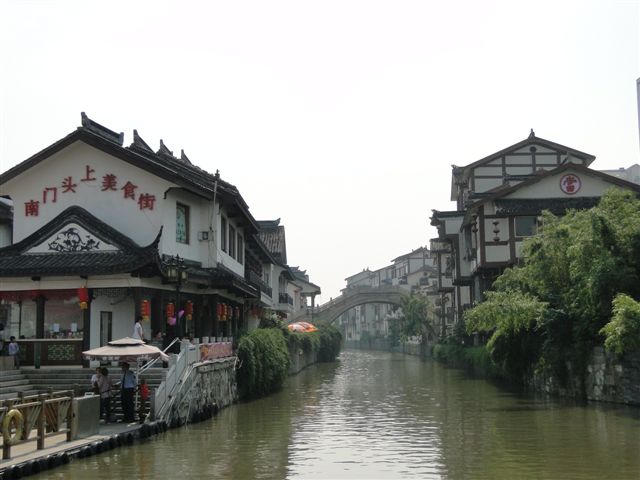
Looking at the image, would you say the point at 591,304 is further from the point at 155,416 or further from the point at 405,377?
the point at 405,377

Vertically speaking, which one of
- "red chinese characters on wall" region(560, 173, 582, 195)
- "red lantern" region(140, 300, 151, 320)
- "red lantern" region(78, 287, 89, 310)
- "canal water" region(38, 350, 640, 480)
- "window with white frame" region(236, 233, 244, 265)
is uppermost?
"red chinese characters on wall" region(560, 173, 582, 195)

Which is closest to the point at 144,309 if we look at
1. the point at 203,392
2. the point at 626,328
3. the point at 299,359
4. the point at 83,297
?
the point at 83,297

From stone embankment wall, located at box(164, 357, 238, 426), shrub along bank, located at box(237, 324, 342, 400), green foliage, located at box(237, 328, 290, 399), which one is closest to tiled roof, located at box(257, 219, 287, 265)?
shrub along bank, located at box(237, 324, 342, 400)

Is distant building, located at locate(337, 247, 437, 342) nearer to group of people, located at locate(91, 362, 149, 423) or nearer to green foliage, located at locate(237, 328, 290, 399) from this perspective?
green foliage, located at locate(237, 328, 290, 399)

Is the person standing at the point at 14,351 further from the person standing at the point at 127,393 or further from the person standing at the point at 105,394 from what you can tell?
the person standing at the point at 127,393

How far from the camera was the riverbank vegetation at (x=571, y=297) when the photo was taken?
24203 millimetres

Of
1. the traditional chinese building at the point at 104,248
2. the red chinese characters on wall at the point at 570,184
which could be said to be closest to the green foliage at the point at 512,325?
the traditional chinese building at the point at 104,248

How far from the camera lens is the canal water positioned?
563 inches

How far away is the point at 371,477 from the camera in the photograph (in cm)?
1388

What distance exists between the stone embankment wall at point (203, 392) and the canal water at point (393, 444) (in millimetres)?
469

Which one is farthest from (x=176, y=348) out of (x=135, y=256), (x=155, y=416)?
(x=155, y=416)

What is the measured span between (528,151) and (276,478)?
136 ft

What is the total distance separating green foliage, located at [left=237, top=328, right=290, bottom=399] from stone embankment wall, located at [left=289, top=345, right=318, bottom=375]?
9.50 meters

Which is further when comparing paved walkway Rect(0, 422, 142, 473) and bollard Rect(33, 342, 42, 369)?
bollard Rect(33, 342, 42, 369)
